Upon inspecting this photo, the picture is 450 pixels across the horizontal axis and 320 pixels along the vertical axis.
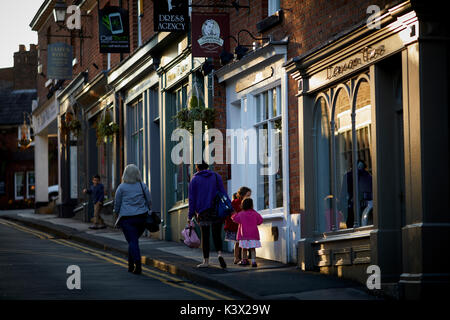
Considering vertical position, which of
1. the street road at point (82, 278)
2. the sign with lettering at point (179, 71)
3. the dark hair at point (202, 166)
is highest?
the sign with lettering at point (179, 71)

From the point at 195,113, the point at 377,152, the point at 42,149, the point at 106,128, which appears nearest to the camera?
the point at 377,152

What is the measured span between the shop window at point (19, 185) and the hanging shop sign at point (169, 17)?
39251mm

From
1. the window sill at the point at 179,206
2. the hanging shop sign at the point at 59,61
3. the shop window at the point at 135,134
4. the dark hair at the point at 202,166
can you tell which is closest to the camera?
the dark hair at the point at 202,166

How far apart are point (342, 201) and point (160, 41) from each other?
9.03m

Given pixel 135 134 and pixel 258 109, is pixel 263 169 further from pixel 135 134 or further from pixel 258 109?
pixel 135 134

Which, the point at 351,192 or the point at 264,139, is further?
the point at 264,139

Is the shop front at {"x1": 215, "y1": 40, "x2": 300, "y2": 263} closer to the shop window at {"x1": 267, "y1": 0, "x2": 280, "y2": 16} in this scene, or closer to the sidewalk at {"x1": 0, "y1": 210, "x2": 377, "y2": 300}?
the sidewalk at {"x1": 0, "y1": 210, "x2": 377, "y2": 300}

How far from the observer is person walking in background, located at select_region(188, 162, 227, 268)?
1432 centimetres

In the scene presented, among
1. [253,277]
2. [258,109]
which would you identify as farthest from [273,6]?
[253,277]

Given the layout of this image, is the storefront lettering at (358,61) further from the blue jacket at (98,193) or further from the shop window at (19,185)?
the shop window at (19,185)

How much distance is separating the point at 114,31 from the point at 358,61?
12838mm

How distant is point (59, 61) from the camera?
103 ft

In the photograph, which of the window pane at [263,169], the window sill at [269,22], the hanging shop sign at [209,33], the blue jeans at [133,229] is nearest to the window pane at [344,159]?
the window sill at [269,22]

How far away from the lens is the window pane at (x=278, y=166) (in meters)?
15.7
